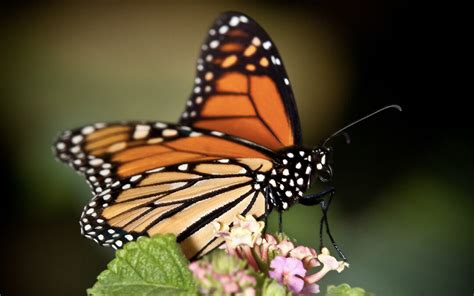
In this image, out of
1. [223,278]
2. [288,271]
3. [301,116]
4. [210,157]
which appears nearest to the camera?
[223,278]

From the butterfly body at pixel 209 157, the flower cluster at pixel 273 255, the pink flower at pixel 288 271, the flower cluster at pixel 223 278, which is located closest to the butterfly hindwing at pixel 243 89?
the butterfly body at pixel 209 157

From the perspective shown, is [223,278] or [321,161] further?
[321,161]

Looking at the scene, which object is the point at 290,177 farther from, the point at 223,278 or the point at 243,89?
the point at 223,278

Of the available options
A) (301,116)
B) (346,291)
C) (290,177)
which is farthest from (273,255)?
(301,116)

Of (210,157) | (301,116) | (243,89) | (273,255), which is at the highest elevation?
(243,89)

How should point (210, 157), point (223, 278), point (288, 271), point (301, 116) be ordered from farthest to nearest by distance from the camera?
point (301, 116), point (210, 157), point (288, 271), point (223, 278)

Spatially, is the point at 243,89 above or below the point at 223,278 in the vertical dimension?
above
